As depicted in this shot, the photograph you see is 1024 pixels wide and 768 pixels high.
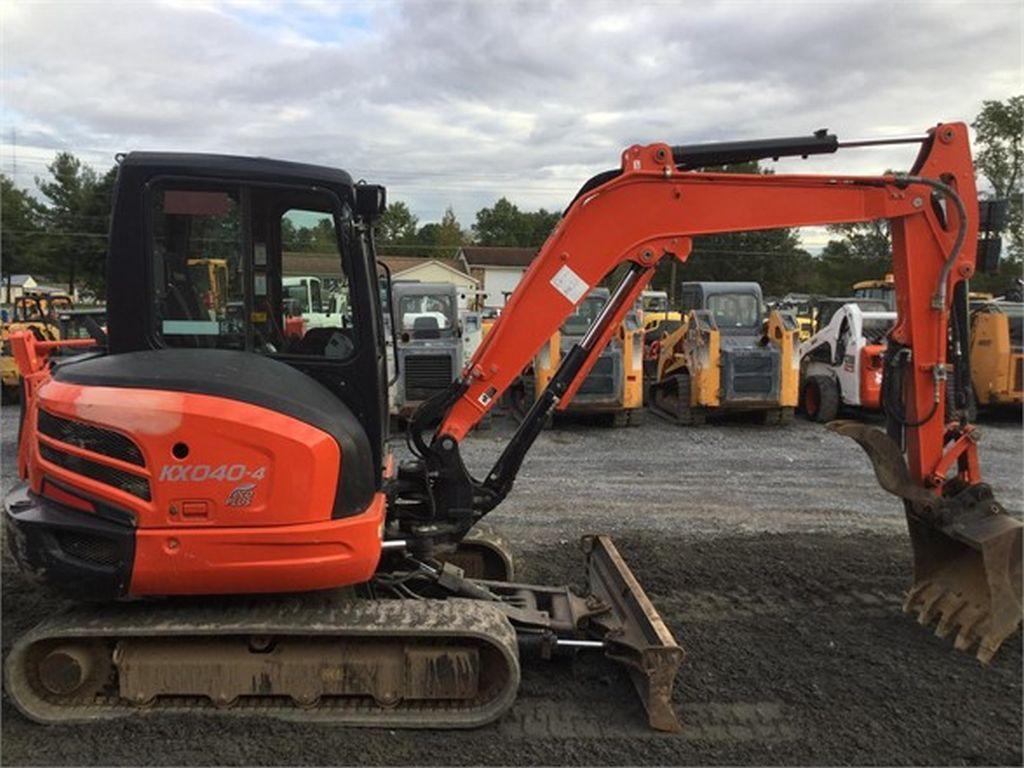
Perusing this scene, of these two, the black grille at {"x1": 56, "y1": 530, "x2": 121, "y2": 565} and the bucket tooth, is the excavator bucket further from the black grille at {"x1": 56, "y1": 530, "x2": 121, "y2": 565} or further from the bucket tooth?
the black grille at {"x1": 56, "y1": 530, "x2": 121, "y2": 565}

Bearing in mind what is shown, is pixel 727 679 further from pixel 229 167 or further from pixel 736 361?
pixel 736 361

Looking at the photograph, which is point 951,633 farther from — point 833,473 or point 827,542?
point 833,473

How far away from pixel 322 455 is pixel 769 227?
2.65 metres

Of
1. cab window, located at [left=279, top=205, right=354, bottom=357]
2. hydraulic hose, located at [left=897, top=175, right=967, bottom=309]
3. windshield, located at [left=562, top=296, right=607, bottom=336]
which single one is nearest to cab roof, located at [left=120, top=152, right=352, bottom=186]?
cab window, located at [left=279, top=205, right=354, bottom=357]

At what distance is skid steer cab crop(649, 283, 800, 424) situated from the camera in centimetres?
1255

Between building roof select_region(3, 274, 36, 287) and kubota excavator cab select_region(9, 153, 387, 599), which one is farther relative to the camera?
building roof select_region(3, 274, 36, 287)

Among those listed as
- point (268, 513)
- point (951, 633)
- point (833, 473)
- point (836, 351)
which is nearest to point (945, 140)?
point (951, 633)

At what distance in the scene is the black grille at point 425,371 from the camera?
12.7 metres

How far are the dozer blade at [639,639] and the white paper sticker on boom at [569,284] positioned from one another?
1662mm

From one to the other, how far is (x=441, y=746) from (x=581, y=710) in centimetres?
73

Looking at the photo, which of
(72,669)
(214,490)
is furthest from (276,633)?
(72,669)

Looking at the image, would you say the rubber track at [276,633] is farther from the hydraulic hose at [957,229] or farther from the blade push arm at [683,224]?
the hydraulic hose at [957,229]

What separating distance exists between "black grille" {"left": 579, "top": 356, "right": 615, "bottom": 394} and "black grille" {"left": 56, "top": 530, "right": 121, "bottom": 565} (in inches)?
365

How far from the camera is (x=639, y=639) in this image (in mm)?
3930
